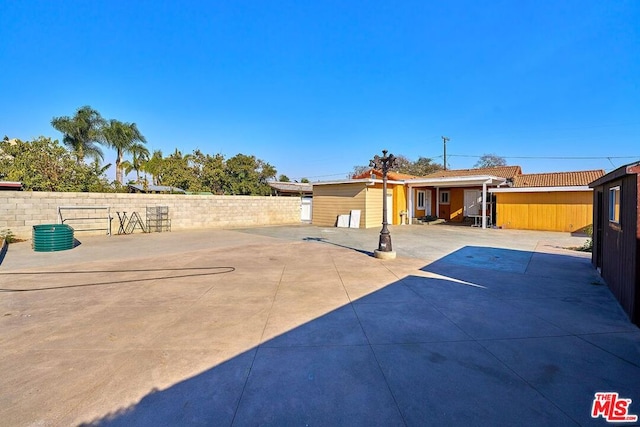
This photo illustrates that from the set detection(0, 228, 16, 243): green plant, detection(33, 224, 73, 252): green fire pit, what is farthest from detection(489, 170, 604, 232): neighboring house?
detection(0, 228, 16, 243): green plant

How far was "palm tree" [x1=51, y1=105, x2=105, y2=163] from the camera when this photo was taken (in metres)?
22.0

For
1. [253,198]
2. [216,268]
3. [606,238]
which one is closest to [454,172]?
[253,198]

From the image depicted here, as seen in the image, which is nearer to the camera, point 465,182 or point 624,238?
point 624,238

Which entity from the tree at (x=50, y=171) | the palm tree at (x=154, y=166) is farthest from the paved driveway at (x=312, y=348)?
the palm tree at (x=154, y=166)

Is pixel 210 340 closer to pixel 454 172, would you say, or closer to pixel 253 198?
pixel 253 198

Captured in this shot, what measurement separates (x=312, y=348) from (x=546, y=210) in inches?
624

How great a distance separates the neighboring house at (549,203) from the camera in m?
13.5

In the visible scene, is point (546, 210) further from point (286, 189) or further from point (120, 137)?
point (120, 137)

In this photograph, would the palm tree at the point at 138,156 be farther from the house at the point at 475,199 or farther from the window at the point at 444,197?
the window at the point at 444,197

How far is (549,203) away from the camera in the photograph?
1432 centimetres

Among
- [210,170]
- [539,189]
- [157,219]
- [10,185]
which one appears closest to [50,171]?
[10,185]

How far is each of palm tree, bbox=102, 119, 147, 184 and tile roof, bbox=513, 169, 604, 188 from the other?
28607 millimetres

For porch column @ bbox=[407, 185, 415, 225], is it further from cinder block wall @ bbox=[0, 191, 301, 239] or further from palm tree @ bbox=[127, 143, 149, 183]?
palm tree @ bbox=[127, 143, 149, 183]

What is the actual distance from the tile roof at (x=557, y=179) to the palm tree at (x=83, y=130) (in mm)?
28722
